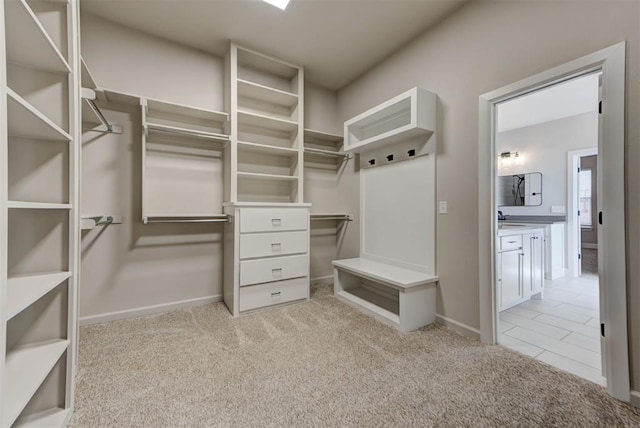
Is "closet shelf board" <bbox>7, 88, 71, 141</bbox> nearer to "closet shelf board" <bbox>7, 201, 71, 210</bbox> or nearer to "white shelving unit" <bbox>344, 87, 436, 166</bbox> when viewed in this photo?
"closet shelf board" <bbox>7, 201, 71, 210</bbox>

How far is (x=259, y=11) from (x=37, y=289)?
2.40 metres

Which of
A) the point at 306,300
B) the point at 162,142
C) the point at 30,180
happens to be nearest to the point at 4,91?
the point at 30,180

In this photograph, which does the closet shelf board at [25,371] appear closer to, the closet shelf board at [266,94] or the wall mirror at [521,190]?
the closet shelf board at [266,94]

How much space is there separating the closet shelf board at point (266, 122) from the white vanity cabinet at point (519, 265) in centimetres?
239

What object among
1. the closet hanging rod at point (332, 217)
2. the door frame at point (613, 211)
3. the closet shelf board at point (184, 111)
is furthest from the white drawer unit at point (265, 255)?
the door frame at point (613, 211)

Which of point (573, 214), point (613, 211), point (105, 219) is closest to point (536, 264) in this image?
point (613, 211)

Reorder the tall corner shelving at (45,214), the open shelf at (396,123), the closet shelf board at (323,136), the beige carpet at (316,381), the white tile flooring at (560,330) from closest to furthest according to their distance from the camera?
the tall corner shelving at (45,214), the beige carpet at (316,381), the white tile flooring at (560,330), the open shelf at (396,123), the closet shelf board at (323,136)

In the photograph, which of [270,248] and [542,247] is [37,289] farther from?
[542,247]

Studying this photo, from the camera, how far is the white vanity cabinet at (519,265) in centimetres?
252

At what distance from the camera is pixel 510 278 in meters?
2.61

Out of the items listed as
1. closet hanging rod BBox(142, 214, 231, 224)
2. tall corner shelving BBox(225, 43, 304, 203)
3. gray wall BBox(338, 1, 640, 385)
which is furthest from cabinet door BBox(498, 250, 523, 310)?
closet hanging rod BBox(142, 214, 231, 224)

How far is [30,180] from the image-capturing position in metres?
Answer: 1.16

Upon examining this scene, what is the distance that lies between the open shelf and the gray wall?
0.15 m

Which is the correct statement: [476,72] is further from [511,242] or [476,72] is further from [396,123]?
[511,242]
